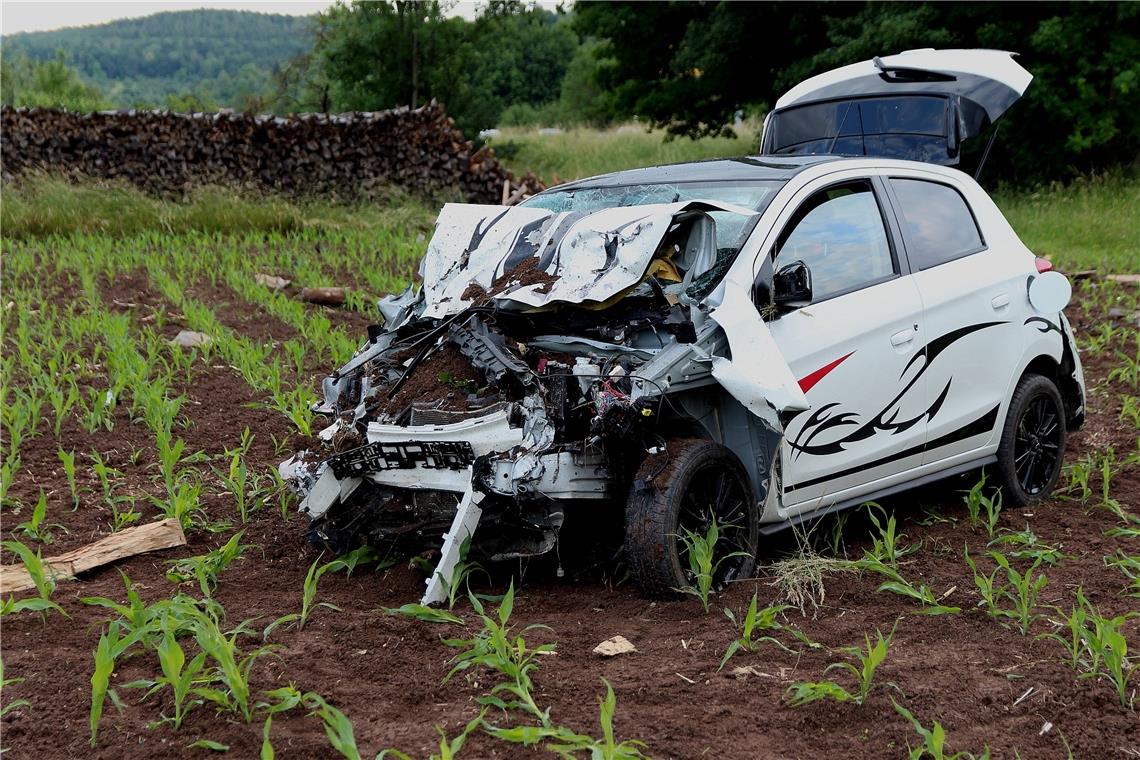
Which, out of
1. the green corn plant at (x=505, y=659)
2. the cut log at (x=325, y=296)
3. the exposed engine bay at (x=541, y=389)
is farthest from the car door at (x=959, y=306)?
the cut log at (x=325, y=296)

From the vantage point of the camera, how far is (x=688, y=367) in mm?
4445

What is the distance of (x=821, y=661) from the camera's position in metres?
3.81

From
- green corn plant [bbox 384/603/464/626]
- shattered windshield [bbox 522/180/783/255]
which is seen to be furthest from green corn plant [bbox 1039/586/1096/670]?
green corn plant [bbox 384/603/464/626]

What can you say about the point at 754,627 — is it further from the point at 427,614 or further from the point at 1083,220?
the point at 1083,220

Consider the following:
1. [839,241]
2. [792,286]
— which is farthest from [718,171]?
[792,286]

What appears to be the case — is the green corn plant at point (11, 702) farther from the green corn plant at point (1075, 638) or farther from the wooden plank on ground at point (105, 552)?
the green corn plant at point (1075, 638)

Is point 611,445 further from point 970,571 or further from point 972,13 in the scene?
point 972,13

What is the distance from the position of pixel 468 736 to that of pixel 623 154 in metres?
30.0

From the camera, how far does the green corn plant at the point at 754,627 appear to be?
3.88 meters

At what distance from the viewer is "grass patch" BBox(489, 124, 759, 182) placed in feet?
96.5

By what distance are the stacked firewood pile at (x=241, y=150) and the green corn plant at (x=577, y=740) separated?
1603 centimetres

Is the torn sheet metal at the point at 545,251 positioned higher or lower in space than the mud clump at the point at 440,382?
higher

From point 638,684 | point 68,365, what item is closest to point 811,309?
point 638,684

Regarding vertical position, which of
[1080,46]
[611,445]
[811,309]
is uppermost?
[1080,46]
